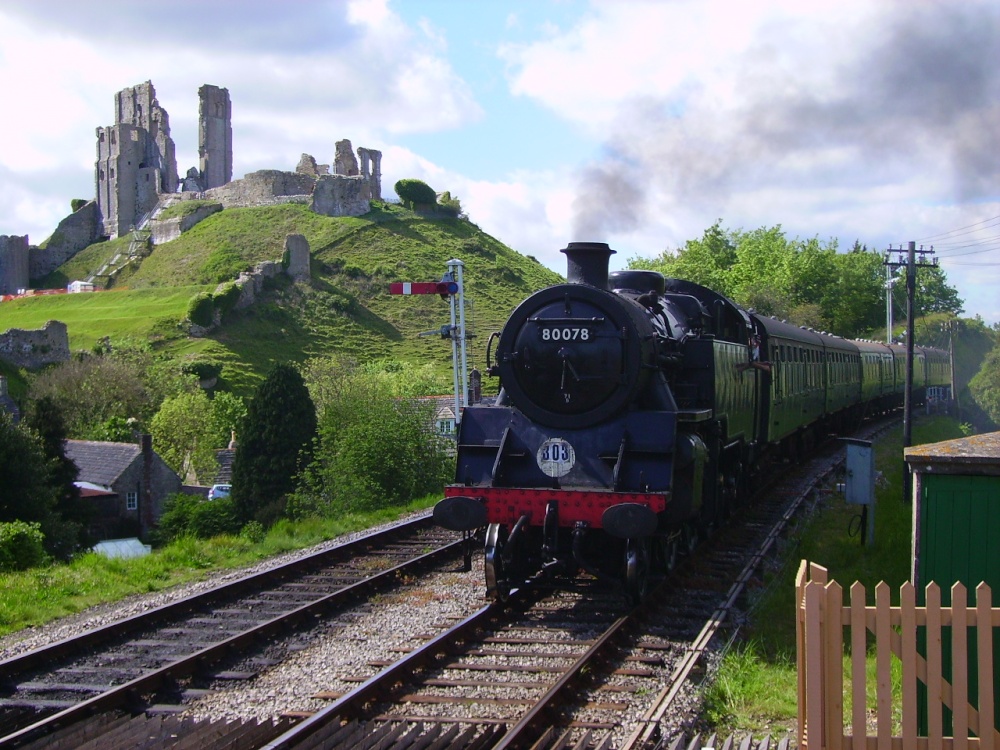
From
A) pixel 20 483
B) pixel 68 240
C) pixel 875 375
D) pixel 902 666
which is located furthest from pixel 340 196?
pixel 902 666

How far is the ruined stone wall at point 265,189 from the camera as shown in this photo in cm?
10825

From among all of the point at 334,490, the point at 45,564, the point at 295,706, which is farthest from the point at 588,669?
the point at 334,490

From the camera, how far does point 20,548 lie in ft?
45.5

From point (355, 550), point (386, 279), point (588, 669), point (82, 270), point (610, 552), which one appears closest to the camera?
point (588, 669)

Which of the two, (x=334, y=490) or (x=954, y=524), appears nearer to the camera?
(x=954, y=524)

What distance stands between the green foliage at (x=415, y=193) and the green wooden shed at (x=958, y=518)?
104m

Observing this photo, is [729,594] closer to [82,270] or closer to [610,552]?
[610,552]

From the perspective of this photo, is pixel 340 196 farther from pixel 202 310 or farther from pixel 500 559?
pixel 500 559

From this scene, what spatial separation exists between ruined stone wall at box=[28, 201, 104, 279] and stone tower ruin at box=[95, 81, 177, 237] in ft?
4.59

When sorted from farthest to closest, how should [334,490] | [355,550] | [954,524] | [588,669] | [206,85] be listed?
[206,85], [334,490], [355,550], [588,669], [954,524]

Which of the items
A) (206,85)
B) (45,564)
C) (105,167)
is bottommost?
(45,564)

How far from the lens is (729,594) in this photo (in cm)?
947

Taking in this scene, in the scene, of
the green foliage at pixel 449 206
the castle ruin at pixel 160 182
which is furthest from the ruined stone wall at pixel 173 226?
the green foliage at pixel 449 206

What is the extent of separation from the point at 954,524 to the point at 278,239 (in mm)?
95823
